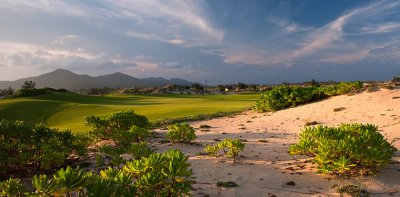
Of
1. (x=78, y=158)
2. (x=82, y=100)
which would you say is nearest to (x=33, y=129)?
(x=78, y=158)

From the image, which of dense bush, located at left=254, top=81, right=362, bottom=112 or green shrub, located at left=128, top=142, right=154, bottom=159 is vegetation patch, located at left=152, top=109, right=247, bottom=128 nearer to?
dense bush, located at left=254, top=81, right=362, bottom=112

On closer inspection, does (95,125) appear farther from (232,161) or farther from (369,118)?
(369,118)

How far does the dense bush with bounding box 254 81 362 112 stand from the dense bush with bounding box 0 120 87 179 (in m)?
16.2

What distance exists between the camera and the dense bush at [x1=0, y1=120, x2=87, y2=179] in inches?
408

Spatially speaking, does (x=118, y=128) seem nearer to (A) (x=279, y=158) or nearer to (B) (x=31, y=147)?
(B) (x=31, y=147)

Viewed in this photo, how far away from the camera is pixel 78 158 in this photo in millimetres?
12469

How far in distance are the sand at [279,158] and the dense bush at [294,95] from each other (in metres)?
2.83

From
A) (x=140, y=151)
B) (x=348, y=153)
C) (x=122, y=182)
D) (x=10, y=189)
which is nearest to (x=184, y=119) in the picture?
(x=140, y=151)

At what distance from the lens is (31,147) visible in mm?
11484

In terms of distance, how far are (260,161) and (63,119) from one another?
26.5 meters

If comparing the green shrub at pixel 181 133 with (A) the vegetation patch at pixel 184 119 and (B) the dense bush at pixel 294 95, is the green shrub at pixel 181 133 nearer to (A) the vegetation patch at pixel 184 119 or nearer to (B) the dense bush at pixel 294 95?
(A) the vegetation patch at pixel 184 119

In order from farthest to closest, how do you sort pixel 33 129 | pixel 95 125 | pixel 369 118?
pixel 369 118
pixel 95 125
pixel 33 129

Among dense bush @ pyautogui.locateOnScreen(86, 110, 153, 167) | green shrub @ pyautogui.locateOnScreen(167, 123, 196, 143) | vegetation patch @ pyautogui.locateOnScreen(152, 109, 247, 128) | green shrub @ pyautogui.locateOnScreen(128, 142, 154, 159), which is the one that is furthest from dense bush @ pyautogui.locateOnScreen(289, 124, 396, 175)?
vegetation patch @ pyautogui.locateOnScreen(152, 109, 247, 128)

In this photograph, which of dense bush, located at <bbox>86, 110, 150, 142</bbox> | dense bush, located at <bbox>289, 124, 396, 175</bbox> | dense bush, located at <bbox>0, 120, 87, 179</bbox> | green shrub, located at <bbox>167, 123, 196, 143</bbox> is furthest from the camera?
dense bush, located at <bbox>86, 110, 150, 142</bbox>
